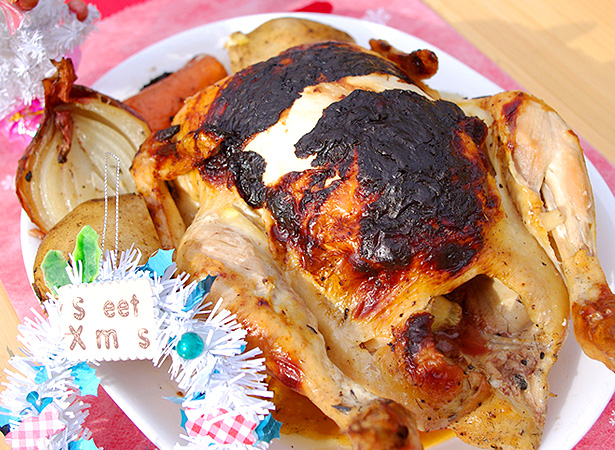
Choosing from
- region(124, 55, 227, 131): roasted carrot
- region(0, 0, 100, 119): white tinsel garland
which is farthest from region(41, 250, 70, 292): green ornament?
region(124, 55, 227, 131): roasted carrot

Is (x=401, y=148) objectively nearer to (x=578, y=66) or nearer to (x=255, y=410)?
(x=255, y=410)

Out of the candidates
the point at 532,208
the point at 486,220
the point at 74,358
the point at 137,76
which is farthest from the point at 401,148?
the point at 137,76

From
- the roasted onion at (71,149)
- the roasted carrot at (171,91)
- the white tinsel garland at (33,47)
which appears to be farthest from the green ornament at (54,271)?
the roasted carrot at (171,91)

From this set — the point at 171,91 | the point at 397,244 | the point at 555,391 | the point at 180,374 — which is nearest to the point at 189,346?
the point at 180,374

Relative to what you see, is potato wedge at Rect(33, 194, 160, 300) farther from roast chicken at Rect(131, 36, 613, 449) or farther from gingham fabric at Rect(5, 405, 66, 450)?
gingham fabric at Rect(5, 405, 66, 450)

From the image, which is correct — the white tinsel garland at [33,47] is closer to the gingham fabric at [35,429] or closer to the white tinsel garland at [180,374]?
the white tinsel garland at [180,374]
